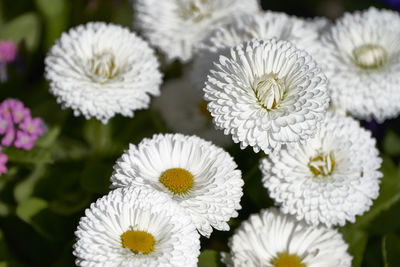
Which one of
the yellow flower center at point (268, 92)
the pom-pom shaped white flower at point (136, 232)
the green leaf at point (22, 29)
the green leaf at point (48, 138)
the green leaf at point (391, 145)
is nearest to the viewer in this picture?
the pom-pom shaped white flower at point (136, 232)

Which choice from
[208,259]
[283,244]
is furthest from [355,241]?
[208,259]

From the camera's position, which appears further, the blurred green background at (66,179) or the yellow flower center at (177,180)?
the blurred green background at (66,179)

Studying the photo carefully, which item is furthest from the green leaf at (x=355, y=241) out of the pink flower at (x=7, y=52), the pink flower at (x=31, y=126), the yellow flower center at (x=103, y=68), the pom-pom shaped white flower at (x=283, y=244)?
the pink flower at (x=7, y=52)

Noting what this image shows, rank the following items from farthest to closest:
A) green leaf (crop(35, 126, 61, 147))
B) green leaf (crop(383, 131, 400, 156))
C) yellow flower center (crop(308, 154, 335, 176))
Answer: green leaf (crop(383, 131, 400, 156))
green leaf (crop(35, 126, 61, 147))
yellow flower center (crop(308, 154, 335, 176))

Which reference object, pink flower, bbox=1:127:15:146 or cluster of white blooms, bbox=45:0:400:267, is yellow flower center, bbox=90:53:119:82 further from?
pink flower, bbox=1:127:15:146

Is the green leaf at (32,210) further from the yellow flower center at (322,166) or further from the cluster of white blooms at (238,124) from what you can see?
the yellow flower center at (322,166)

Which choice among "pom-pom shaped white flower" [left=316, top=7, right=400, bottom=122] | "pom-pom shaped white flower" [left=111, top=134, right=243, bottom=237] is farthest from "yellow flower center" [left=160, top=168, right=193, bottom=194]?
"pom-pom shaped white flower" [left=316, top=7, right=400, bottom=122]

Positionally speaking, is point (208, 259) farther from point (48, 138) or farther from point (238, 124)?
point (48, 138)
